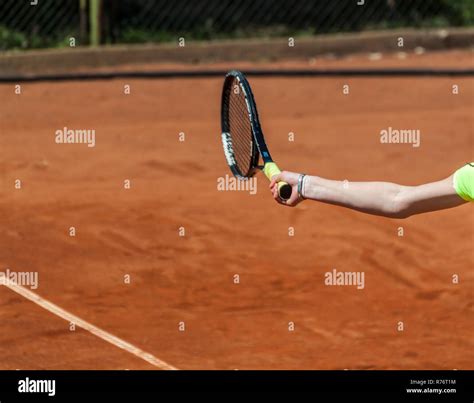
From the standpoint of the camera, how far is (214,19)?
45.3 feet

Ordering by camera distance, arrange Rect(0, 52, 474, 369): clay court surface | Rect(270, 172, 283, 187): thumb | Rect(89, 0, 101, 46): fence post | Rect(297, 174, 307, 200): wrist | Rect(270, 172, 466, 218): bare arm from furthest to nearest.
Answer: Rect(89, 0, 101, 46): fence post, Rect(0, 52, 474, 369): clay court surface, Rect(270, 172, 283, 187): thumb, Rect(297, 174, 307, 200): wrist, Rect(270, 172, 466, 218): bare arm

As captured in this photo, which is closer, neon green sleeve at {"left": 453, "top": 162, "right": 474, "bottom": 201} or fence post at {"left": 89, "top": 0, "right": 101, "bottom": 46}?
neon green sleeve at {"left": 453, "top": 162, "right": 474, "bottom": 201}

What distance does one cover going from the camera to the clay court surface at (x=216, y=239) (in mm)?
6309

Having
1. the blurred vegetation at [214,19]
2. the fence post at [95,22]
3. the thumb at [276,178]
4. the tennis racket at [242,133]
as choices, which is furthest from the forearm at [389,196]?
the blurred vegetation at [214,19]

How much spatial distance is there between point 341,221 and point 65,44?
5774 mm

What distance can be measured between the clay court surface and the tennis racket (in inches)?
37.2

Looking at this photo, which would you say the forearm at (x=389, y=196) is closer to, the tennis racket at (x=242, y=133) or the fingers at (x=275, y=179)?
the fingers at (x=275, y=179)

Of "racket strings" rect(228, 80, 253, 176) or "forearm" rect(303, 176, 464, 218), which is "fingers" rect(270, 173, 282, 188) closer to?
"forearm" rect(303, 176, 464, 218)

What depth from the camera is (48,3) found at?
1303 cm

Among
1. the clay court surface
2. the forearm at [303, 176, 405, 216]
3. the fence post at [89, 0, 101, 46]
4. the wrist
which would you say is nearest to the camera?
the forearm at [303, 176, 405, 216]

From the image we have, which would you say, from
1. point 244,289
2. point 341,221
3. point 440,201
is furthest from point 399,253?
point 440,201

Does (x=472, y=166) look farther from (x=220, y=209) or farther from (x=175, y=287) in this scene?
(x=220, y=209)

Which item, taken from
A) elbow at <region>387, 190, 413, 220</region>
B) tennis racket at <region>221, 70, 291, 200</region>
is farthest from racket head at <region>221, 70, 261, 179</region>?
elbow at <region>387, 190, 413, 220</region>

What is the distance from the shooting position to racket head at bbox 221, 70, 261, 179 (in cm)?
594
